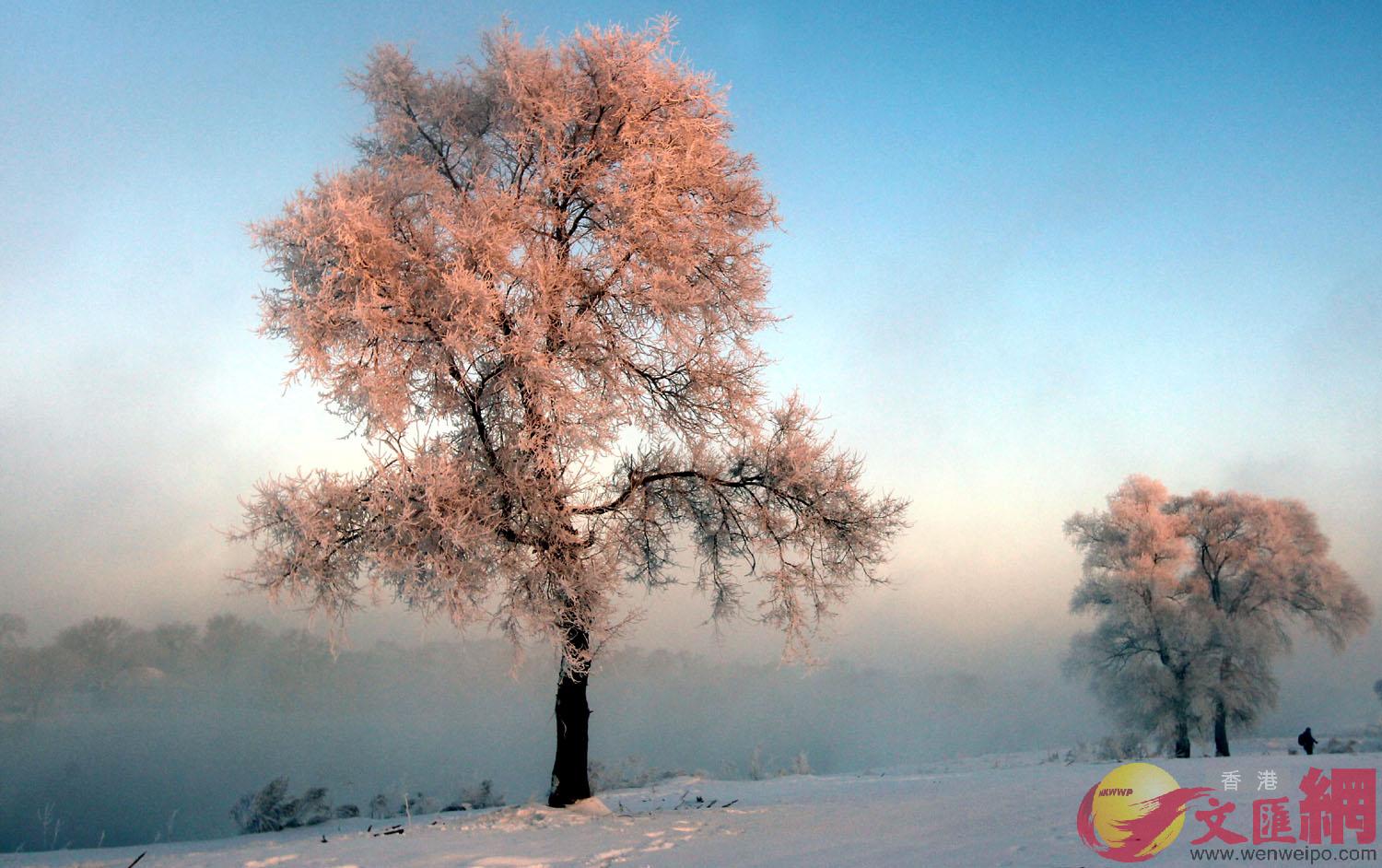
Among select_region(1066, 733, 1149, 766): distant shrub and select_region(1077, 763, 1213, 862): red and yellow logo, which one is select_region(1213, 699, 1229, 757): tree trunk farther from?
select_region(1077, 763, 1213, 862): red and yellow logo

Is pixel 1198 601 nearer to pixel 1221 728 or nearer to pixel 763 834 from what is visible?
pixel 1221 728

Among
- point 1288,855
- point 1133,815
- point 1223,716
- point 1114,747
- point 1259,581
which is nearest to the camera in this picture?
point 1288,855

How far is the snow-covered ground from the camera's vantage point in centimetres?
647

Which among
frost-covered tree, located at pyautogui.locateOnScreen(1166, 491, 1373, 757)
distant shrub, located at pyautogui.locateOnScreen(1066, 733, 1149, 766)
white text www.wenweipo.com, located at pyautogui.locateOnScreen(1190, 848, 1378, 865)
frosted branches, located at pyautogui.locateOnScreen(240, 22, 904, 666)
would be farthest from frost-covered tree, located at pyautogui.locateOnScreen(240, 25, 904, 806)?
frost-covered tree, located at pyautogui.locateOnScreen(1166, 491, 1373, 757)

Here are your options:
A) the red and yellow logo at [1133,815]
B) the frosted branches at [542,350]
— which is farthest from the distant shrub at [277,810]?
the red and yellow logo at [1133,815]

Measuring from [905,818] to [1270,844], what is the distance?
321cm

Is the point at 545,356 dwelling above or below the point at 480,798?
above

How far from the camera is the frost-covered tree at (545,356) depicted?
384 inches

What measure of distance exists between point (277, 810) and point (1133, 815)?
10546mm

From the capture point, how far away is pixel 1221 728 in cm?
2359

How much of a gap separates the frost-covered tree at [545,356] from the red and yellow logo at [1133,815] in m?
4.45

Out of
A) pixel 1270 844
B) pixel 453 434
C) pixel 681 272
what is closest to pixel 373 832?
pixel 453 434

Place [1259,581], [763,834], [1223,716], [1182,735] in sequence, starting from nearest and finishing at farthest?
[763,834] → [1182,735] → [1223,716] → [1259,581]

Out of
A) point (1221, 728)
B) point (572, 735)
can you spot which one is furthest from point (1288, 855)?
point (1221, 728)
